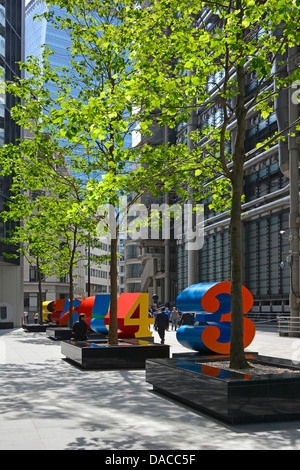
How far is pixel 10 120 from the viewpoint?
150 feet

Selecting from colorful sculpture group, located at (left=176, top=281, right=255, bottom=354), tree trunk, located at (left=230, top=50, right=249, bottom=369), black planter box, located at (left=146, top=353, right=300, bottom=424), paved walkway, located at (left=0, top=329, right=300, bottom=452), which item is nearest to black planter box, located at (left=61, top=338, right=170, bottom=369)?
colorful sculpture group, located at (left=176, top=281, right=255, bottom=354)

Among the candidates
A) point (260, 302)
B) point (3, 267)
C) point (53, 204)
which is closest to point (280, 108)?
point (260, 302)

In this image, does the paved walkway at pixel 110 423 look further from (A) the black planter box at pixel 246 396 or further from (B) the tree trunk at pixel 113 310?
(B) the tree trunk at pixel 113 310

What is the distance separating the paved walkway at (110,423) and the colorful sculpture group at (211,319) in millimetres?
2963

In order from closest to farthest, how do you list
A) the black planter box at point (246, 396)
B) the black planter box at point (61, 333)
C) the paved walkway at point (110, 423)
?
the paved walkway at point (110, 423)
the black planter box at point (246, 396)
the black planter box at point (61, 333)

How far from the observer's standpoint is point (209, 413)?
980 cm

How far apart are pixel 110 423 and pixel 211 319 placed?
8534 mm

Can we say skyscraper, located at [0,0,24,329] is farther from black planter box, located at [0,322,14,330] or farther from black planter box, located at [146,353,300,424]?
black planter box, located at [146,353,300,424]

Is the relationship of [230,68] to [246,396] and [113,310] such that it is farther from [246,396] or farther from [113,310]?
[113,310]

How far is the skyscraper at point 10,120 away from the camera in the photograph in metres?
45.2

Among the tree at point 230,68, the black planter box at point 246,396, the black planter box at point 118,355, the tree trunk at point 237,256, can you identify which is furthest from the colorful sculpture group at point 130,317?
the black planter box at point 246,396

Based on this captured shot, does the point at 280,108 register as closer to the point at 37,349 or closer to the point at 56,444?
Result: the point at 37,349

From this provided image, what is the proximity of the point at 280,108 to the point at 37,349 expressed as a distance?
892 inches

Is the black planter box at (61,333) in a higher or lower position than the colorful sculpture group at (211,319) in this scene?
lower
